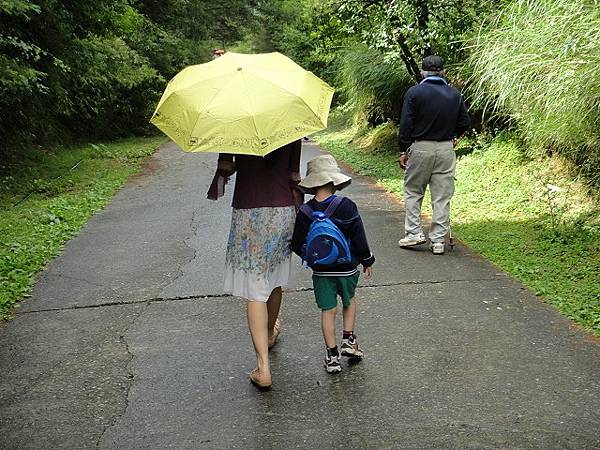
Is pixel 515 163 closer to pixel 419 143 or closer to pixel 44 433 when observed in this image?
pixel 419 143

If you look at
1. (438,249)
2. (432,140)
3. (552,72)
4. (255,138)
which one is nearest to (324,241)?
(255,138)

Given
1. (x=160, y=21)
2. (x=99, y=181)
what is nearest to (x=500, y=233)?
(x=99, y=181)

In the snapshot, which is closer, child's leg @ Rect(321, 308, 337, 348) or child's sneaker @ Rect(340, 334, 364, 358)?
child's leg @ Rect(321, 308, 337, 348)

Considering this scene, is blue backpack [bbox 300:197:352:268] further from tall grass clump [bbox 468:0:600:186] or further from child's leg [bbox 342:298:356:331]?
tall grass clump [bbox 468:0:600:186]

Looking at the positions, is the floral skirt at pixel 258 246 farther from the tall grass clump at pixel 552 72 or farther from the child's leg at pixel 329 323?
the tall grass clump at pixel 552 72

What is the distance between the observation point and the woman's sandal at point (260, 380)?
4191 millimetres

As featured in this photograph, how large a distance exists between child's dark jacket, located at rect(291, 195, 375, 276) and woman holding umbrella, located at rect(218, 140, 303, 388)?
88 millimetres

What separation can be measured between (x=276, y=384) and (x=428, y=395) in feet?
2.94

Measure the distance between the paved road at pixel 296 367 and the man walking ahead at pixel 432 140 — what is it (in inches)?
15.3

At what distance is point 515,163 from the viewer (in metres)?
10.4

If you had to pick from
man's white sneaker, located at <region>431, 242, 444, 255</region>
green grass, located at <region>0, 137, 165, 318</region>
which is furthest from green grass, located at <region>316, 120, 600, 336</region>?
green grass, located at <region>0, 137, 165, 318</region>

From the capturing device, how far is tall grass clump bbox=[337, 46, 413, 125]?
1420cm

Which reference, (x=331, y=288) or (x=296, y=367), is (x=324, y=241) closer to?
(x=331, y=288)

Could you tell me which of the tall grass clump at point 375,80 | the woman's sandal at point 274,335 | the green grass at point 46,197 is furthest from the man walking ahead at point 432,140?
the tall grass clump at point 375,80
